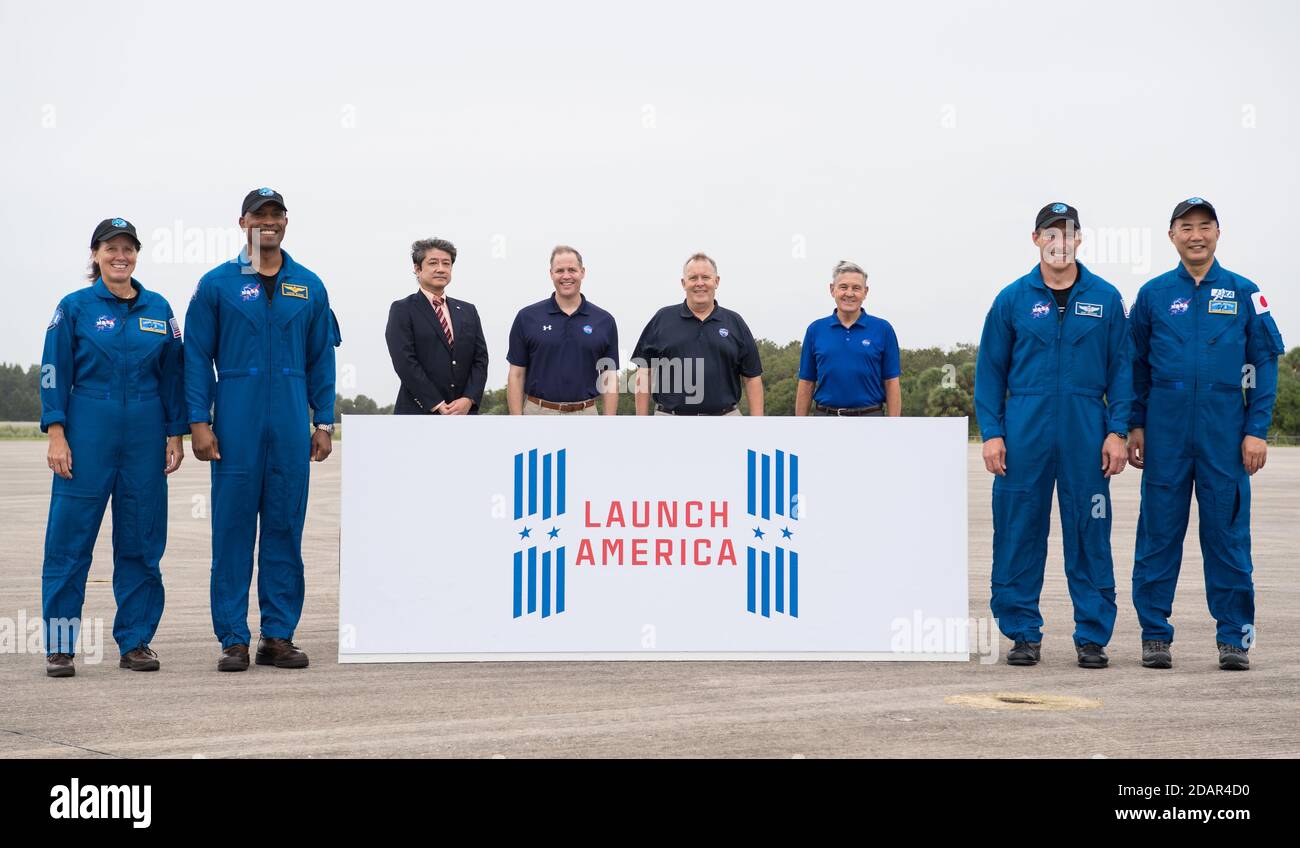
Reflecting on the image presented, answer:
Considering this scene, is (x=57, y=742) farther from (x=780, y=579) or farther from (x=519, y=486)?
(x=780, y=579)

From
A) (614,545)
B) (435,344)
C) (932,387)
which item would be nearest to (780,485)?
(614,545)

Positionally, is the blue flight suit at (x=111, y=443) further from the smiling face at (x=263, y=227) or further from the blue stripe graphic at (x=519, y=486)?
the blue stripe graphic at (x=519, y=486)

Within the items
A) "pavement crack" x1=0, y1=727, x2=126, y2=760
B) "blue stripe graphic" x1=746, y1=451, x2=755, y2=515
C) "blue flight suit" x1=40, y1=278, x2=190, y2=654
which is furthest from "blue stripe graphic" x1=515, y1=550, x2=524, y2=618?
"pavement crack" x1=0, y1=727, x2=126, y2=760

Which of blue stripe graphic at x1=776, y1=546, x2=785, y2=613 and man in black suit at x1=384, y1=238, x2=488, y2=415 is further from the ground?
man in black suit at x1=384, y1=238, x2=488, y2=415

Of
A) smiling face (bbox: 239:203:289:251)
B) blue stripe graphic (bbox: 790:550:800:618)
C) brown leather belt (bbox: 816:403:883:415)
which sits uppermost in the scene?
smiling face (bbox: 239:203:289:251)

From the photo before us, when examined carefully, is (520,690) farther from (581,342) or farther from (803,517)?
(581,342)

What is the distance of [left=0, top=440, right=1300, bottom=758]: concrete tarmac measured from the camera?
5.07m

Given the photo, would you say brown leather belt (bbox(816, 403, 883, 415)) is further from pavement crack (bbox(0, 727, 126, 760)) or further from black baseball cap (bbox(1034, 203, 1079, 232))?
pavement crack (bbox(0, 727, 126, 760))

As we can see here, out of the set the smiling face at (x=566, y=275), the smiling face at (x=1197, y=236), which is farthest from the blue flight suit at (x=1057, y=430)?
the smiling face at (x=566, y=275)

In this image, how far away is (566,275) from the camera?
336 inches

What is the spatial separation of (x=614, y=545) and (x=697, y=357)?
1812mm

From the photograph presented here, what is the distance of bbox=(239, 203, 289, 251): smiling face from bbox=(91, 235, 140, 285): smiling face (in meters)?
0.63

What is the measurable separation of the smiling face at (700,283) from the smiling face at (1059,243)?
7.39 feet

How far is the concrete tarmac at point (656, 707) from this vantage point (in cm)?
507
